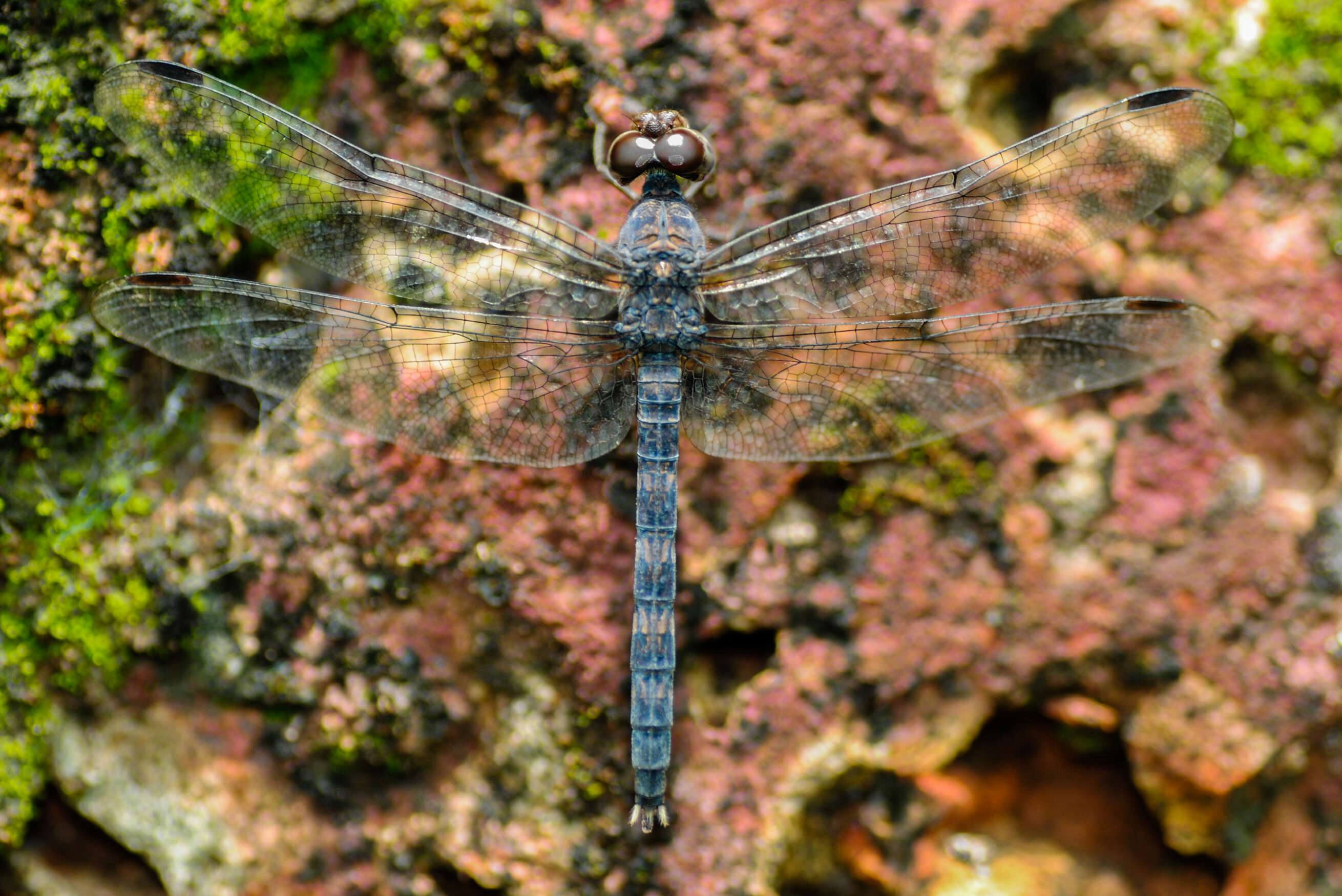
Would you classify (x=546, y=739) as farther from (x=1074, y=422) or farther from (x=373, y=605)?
(x=1074, y=422)

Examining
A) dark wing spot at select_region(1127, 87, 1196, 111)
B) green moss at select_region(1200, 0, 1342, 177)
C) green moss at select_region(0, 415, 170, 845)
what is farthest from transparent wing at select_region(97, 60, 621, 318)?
green moss at select_region(1200, 0, 1342, 177)

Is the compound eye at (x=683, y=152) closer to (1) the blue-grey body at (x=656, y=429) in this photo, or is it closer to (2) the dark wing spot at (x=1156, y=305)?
(1) the blue-grey body at (x=656, y=429)

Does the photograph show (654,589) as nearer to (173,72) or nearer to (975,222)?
(975,222)

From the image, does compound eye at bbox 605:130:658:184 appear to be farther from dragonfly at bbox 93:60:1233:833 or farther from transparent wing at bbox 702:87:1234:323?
transparent wing at bbox 702:87:1234:323

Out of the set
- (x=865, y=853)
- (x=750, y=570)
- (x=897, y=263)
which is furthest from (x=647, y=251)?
(x=865, y=853)

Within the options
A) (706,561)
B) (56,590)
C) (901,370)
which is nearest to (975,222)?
(901,370)

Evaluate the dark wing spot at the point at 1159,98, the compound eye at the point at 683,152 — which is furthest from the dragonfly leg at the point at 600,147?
the dark wing spot at the point at 1159,98
